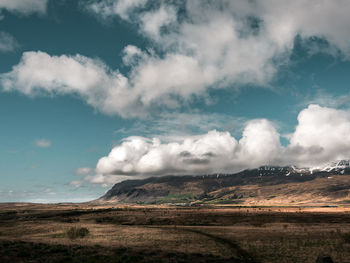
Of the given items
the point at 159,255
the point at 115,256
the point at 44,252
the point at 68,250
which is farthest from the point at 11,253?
the point at 159,255

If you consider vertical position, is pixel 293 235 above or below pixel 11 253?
below

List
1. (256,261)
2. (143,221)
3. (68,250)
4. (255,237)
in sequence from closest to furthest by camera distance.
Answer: (256,261) → (68,250) → (255,237) → (143,221)

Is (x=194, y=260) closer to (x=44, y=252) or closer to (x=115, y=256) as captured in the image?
(x=115, y=256)

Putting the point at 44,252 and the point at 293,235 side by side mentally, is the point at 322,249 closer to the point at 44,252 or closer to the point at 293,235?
the point at 293,235

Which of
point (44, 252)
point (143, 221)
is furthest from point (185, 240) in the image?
point (143, 221)

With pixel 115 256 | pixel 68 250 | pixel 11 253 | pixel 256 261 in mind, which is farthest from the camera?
pixel 68 250

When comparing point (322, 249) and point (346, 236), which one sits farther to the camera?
point (346, 236)

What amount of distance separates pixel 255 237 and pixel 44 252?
35.7 metres

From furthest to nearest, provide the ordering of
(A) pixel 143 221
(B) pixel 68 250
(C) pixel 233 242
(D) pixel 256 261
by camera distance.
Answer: (A) pixel 143 221, (C) pixel 233 242, (B) pixel 68 250, (D) pixel 256 261

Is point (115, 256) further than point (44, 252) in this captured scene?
No

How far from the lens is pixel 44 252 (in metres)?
38.8

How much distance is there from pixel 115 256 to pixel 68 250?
969 cm

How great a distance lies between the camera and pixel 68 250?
131ft

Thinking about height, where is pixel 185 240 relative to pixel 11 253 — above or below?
below
